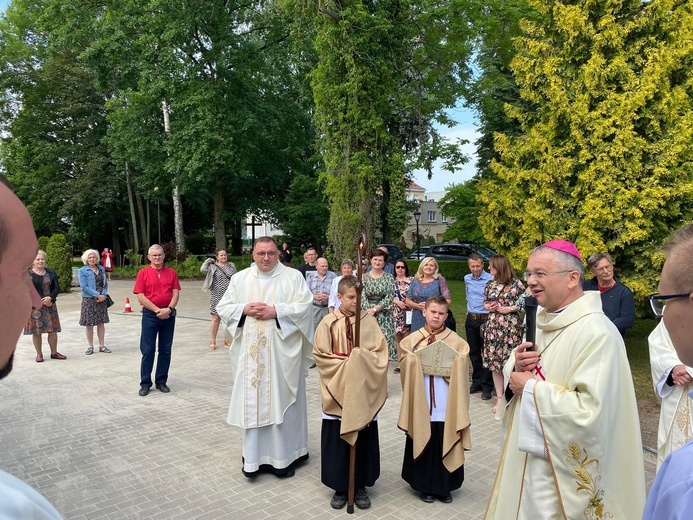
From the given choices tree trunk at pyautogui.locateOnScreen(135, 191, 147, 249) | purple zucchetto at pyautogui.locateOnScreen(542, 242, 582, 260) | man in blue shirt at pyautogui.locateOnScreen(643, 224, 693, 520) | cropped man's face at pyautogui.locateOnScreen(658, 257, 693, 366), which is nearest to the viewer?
man in blue shirt at pyautogui.locateOnScreen(643, 224, 693, 520)

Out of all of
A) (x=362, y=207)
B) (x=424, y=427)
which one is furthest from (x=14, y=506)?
(x=362, y=207)

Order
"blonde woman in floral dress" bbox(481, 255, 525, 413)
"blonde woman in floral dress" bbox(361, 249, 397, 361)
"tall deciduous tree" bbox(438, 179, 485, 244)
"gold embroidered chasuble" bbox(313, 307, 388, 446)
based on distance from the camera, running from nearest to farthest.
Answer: "gold embroidered chasuble" bbox(313, 307, 388, 446), "blonde woman in floral dress" bbox(481, 255, 525, 413), "blonde woman in floral dress" bbox(361, 249, 397, 361), "tall deciduous tree" bbox(438, 179, 485, 244)

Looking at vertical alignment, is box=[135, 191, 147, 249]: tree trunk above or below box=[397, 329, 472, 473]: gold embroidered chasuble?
above

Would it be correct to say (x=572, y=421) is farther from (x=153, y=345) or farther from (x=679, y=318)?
(x=153, y=345)

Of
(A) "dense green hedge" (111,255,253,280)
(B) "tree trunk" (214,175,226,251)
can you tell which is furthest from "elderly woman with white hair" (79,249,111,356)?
(B) "tree trunk" (214,175,226,251)

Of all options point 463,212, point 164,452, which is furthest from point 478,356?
point 463,212

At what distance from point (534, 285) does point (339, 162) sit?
1091 centimetres

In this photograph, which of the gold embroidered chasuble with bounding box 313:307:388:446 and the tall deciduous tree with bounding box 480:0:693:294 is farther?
the tall deciduous tree with bounding box 480:0:693:294

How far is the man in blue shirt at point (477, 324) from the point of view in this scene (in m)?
7.41

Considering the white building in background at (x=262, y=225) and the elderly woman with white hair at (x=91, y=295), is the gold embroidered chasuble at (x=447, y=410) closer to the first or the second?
the elderly woman with white hair at (x=91, y=295)

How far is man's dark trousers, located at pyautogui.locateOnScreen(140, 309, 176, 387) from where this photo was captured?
7449mm

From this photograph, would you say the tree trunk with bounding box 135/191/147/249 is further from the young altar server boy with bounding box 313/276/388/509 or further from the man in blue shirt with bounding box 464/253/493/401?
the young altar server boy with bounding box 313/276/388/509

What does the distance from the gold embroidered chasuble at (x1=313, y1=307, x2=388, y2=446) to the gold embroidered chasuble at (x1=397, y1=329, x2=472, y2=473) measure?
230mm

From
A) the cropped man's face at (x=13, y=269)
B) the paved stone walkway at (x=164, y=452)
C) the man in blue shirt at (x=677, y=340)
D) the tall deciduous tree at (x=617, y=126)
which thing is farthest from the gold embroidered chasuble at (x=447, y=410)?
the tall deciduous tree at (x=617, y=126)
